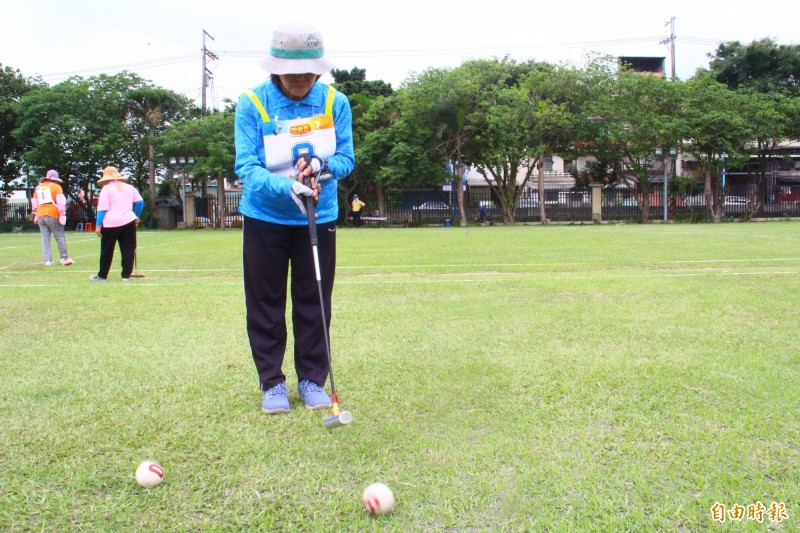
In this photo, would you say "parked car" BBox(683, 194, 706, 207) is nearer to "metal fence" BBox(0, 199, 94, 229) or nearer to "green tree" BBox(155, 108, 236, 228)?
"green tree" BBox(155, 108, 236, 228)

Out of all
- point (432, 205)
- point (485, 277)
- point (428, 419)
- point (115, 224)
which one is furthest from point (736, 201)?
point (428, 419)

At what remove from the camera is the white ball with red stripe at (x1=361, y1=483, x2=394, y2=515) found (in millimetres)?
2139

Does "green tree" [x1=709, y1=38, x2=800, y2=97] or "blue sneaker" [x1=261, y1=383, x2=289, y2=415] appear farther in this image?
"green tree" [x1=709, y1=38, x2=800, y2=97]

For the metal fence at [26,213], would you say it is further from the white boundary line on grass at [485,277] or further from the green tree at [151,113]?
the white boundary line on grass at [485,277]

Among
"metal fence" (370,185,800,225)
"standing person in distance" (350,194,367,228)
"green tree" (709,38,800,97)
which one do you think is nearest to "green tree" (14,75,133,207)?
"standing person in distance" (350,194,367,228)

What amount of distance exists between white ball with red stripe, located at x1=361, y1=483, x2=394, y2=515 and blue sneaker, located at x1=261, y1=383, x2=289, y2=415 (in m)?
1.10

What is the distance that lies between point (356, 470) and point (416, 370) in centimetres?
143

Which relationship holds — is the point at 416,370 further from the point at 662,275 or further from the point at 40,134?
the point at 40,134

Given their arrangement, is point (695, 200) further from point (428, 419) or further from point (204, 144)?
point (428, 419)

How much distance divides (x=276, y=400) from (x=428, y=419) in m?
0.79

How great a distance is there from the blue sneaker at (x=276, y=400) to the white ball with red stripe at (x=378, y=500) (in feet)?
3.62

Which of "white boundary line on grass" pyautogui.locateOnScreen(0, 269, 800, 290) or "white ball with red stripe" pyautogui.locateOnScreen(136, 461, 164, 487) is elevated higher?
"white boundary line on grass" pyautogui.locateOnScreen(0, 269, 800, 290)

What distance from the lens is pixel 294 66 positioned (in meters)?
3.15

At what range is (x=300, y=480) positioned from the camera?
94.6 inches
